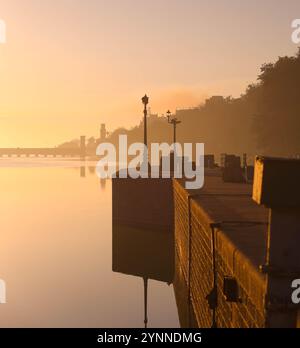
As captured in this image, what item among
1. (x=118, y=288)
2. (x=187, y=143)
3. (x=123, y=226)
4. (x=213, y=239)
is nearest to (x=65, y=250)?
(x=123, y=226)

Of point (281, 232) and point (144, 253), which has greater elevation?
point (281, 232)

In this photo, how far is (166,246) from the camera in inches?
1188

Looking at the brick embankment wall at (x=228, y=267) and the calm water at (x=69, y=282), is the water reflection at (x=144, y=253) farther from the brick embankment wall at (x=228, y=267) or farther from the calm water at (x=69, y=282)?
the brick embankment wall at (x=228, y=267)

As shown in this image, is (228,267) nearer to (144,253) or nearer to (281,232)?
(281,232)

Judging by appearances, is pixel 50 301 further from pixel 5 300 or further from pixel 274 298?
pixel 274 298

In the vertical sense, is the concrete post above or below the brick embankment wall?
above

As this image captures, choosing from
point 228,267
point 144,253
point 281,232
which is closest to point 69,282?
point 144,253

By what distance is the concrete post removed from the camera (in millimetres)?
5230

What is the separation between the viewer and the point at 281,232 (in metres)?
5.38

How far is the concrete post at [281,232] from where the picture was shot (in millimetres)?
5230

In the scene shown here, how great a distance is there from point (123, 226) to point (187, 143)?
316ft

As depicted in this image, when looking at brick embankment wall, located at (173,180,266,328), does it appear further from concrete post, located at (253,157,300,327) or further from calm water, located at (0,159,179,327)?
calm water, located at (0,159,179,327)

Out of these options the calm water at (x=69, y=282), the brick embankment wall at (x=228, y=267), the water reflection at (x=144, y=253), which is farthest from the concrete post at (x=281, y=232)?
the water reflection at (x=144, y=253)

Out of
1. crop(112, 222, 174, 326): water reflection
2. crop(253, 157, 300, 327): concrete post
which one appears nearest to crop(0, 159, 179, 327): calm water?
crop(112, 222, 174, 326): water reflection
